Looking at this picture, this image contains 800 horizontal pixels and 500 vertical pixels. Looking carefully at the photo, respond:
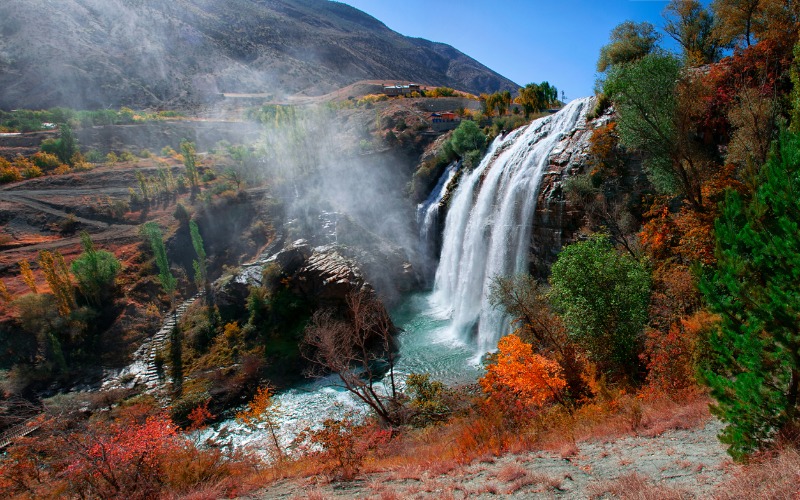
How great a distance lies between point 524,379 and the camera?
12.3 m

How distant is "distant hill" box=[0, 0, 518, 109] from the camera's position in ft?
262

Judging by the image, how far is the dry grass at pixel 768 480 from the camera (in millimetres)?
4891

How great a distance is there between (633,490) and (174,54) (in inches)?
5090

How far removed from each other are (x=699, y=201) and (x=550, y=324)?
716 cm

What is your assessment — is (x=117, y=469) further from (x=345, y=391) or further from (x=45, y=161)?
(x=45, y=161)

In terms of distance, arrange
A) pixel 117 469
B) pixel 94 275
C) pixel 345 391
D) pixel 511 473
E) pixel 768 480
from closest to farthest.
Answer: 1. pixel 768 480
2. pixel 511 473
3. pixel 117 469
4. pixel 345 391
5. pixel 94 275

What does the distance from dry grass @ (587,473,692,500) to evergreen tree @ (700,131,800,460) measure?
1188 millimetres

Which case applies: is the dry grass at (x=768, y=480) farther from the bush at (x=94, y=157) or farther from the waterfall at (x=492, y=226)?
the bush at (x=94, y=157)

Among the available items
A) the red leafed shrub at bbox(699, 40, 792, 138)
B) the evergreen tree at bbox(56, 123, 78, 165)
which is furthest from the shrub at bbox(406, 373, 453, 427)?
the evergreen tree at bbox(56, 123, 78, 165)

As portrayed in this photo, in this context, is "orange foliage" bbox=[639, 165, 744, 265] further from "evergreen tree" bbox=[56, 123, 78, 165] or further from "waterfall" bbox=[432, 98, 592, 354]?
"evergreen tree" bbox=[56, 123, 78, 165]

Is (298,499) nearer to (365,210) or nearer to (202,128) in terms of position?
(365,210)

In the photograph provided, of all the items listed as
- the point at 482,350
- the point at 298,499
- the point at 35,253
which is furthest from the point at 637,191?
the point at 35,253

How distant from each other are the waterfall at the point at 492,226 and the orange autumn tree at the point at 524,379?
302 inches

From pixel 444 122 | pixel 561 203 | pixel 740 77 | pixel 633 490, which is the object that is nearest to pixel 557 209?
pixel 561 203
